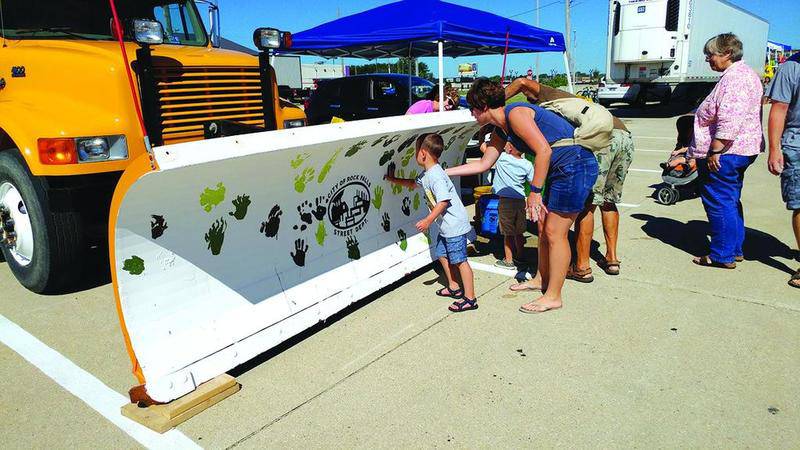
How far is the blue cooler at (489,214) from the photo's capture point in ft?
18.1

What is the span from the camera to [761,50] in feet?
92.6

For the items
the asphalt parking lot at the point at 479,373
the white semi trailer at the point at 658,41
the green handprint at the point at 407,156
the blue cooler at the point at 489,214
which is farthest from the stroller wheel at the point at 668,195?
the white semi trailer at the point at 658,41

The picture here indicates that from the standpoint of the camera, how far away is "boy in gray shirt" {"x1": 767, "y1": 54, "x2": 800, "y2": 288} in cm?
442

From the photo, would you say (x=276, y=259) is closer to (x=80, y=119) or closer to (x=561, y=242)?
(x=80, y=119)

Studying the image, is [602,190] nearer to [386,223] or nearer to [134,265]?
[386,223]

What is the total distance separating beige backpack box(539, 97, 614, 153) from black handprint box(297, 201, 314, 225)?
5.98 feet

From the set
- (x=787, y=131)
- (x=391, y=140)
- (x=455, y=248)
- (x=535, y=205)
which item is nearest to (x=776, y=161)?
(x=787, y=131)

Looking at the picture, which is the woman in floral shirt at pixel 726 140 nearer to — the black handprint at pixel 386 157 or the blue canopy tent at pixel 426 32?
the black handprint at pixel 386 157

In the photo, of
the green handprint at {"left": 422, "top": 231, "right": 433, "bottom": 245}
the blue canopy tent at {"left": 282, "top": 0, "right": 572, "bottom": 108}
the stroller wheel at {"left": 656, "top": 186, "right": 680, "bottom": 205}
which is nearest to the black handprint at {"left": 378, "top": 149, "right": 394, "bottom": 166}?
the green handprint at {"left": 422, "top": 231, "right": 433, "bottom": 245}

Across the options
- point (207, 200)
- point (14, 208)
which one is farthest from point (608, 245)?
point (14, 208)

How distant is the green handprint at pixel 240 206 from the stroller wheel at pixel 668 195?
19.8ft

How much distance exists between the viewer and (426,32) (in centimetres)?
754

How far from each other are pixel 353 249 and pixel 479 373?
148cm

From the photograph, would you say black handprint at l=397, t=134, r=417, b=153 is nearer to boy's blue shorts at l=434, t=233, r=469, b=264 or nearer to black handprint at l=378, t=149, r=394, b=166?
black handprint at l=378, t=149, r=394, b=166
